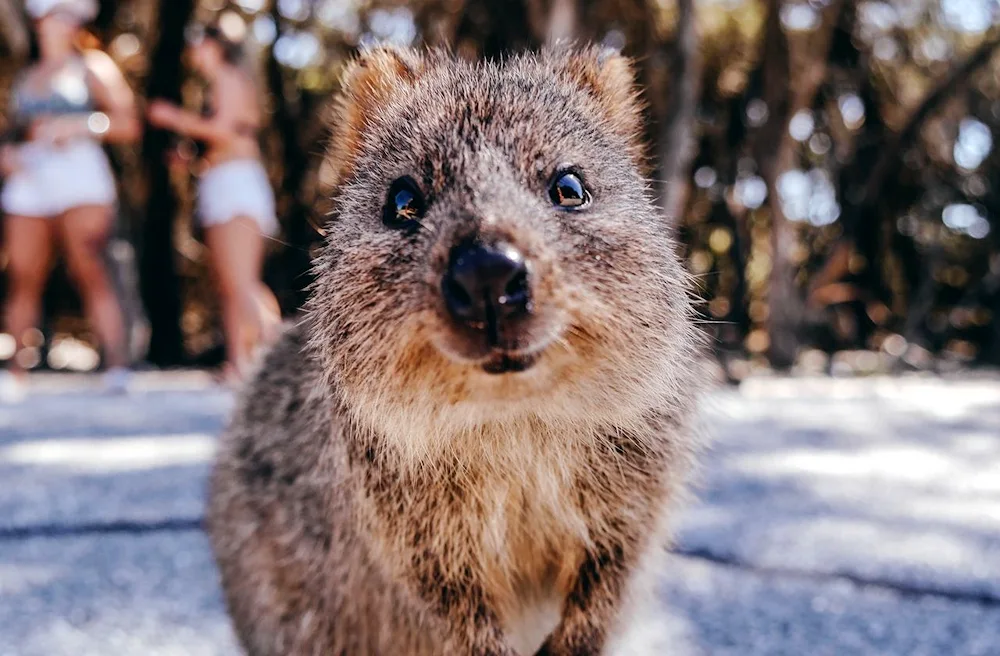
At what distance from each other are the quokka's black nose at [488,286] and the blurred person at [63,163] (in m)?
4.94

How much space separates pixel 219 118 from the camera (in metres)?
5.30

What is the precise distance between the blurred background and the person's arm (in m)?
3.64

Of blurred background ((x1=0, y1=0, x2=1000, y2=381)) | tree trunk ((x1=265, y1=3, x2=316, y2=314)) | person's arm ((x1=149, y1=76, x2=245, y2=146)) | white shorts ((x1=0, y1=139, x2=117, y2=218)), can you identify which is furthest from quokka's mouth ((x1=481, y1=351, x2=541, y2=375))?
tree trunk ((x1=265, y1=3, x2=316, y2=314))

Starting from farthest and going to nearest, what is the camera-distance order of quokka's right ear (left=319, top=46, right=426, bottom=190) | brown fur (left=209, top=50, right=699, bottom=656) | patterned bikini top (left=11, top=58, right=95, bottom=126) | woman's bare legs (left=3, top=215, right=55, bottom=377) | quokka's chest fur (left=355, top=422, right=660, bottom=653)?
woman's bare legs (left=3, top=215, right=55, bottom=377) → patterned bikini top (left=11, top=58, right=95, bottom=126) → quokka's right ear (left=319, top=46, right=426, bottom=190) → quokka's chest fur (left=355, top=422, right=660, bottom=653) → brown fur (left=209, top=50, right=699, bottom=656)

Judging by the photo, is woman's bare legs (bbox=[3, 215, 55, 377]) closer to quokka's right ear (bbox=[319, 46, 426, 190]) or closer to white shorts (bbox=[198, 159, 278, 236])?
white shorts (bbox=[198, 159, 278, 236])

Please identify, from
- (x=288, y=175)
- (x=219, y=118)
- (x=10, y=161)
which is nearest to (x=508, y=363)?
(x=219, y=118)

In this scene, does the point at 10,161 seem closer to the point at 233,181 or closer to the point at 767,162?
the point at 233,181

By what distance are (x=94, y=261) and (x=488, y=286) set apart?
5.08 m

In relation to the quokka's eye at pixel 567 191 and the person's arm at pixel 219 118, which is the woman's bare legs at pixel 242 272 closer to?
the person's arm at pixel 219 118

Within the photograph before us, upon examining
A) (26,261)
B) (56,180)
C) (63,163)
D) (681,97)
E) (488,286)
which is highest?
(681,97)

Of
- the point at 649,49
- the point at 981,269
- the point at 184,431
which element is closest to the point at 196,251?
the point at 649,49

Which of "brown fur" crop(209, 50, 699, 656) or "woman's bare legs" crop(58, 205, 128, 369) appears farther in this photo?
A: "woman's bare legs" crop(58, 205, 128, 369)

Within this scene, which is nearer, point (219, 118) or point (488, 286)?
point (488, 286)

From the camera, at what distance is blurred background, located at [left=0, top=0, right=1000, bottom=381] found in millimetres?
9500
